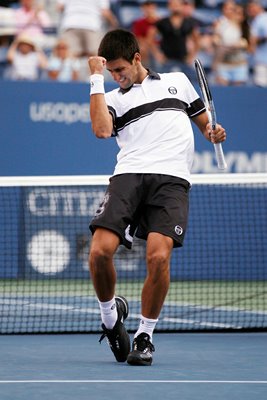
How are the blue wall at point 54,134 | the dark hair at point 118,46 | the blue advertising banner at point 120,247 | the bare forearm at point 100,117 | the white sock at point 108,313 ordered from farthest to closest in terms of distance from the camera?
1. the blue wall at point 54,134
2. the blue advertising banner at point 120,247
3. the white sock at point 108,313
4. the dark hair at point 118,46
5. the bare forearm at point 100,117

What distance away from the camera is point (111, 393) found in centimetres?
500

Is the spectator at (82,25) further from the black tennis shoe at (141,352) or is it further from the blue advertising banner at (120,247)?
the black tennis shoe at (141,352)

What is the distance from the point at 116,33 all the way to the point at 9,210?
5334 mm

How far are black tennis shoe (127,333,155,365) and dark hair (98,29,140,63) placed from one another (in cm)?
152

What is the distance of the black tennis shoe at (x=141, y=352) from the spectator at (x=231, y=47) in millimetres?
7391

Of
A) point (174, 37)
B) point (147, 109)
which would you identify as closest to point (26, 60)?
point (174, 37)

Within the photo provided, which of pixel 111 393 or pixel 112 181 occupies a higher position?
pixel 112 181

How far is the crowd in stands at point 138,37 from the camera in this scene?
12734 millimetres

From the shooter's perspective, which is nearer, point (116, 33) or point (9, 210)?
point (116, 33)

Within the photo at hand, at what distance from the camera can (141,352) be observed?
5.96 meters

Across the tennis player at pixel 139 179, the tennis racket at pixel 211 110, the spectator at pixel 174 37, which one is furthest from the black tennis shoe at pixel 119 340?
the spectator at pixel 174 37

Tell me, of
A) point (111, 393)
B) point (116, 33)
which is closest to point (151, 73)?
point (116, 33)

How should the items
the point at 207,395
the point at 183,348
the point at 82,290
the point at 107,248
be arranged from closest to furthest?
the point at 207,395 < the point at 107,248 < the point at 183,348 < the point at 82,290

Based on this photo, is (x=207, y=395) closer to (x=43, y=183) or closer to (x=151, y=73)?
(x=151, y=73)
